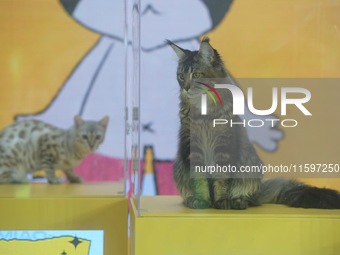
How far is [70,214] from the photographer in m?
1.84

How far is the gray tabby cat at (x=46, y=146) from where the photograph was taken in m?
2.23

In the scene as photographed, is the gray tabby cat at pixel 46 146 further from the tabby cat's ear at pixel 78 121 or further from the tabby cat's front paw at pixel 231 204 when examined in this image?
the tabby cat's front paw at pixel 231 204

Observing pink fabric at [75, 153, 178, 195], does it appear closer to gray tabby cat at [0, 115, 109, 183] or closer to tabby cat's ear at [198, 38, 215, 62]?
gray tabby cat at [0, 115, 109, 183]

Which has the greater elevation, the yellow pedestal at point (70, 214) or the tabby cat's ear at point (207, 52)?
the tabby cat's ear at point (207, 52)

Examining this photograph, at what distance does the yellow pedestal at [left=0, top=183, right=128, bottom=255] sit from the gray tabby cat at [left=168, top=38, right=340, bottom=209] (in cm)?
52

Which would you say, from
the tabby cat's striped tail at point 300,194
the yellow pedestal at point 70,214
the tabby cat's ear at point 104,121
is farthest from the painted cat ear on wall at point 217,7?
the tabby cat's ear at point 104,121

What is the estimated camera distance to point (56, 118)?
2.31 metres

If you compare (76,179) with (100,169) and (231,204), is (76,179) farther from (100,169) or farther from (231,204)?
(231,204)

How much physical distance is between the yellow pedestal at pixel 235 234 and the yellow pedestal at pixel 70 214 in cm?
59

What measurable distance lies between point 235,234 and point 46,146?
124cm

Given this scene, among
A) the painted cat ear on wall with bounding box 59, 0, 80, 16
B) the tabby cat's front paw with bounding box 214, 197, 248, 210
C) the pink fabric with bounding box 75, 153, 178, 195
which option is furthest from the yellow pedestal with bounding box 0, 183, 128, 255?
the painted cat ear on wall with bounding box 59, 0, 80, 16

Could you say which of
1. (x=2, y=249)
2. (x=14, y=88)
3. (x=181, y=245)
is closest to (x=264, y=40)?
(x=181, y=245)

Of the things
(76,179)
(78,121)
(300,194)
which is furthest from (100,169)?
(300,194)

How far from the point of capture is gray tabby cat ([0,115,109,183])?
223 cm
